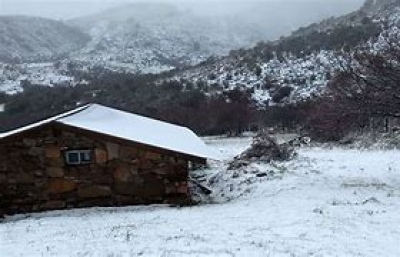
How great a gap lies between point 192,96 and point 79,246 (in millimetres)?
45576

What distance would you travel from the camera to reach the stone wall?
15.0 m

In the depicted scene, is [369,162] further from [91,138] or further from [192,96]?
[192,96]

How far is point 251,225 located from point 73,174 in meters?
5.32

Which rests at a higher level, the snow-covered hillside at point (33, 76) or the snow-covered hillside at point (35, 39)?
the snow-covered hillside at point (35, 39)


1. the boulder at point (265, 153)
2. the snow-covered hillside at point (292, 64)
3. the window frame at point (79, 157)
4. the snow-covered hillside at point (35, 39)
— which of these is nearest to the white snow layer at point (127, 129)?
the window frame at point (79, 157)

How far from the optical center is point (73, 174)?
15016 millimetres

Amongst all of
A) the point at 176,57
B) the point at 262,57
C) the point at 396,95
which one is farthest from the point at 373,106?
the point at 176,57

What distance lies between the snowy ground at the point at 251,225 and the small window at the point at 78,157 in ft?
4.01

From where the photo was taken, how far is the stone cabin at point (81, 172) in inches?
589

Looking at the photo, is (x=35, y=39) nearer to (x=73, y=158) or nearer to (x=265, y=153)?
(x=265, y=153)

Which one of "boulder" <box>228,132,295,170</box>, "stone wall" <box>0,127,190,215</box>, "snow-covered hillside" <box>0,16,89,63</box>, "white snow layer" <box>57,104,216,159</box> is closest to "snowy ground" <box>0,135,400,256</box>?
"stone wall" <box>0,127,190,215</box>

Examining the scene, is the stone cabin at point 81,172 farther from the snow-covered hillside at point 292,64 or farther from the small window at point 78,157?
the snow-covered hillside at point 292,64

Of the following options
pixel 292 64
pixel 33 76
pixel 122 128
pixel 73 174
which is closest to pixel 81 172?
pixel 73 174

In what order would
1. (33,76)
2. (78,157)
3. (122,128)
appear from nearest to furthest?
(78,157), (122,128), (33,76)
